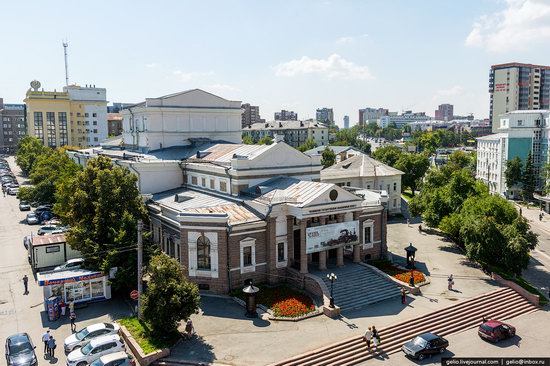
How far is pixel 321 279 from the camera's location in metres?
37.0

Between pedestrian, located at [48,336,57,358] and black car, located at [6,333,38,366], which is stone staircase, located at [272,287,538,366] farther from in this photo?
black car, located at [6,333,38,366]

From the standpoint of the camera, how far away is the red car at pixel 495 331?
99.9ft

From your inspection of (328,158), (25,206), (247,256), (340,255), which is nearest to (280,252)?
(247,256)

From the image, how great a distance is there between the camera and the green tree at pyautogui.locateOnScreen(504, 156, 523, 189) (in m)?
89.4

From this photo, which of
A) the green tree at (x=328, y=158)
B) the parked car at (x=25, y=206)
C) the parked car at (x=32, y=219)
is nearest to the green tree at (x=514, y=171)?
the green tree at (x=328, y=158)

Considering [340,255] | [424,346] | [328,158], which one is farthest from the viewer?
[328,158]

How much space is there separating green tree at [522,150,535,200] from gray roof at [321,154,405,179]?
34119 mm

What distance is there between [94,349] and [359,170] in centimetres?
5189

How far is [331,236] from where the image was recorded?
131ft

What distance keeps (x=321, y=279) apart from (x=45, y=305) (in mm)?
21360

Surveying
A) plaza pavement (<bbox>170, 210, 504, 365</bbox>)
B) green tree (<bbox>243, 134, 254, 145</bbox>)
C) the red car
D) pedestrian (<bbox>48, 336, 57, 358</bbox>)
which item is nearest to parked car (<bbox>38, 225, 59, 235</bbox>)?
plaza pavement (<bbox>170, 210, 504, 365</bbox>)

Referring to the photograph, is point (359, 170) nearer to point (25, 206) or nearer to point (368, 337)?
point (368, 337)

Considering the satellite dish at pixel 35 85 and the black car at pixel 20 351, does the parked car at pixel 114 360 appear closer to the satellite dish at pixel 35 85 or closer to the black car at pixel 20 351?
the black car at pixel 20 351

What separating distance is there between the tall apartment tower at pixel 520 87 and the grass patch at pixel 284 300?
168 meters
